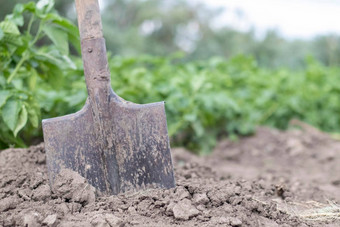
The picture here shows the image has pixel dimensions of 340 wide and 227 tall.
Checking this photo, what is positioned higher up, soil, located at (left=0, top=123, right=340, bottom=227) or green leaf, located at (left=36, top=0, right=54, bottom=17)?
green leaf, located at (left=36, top=0, right=54, bottom=17)

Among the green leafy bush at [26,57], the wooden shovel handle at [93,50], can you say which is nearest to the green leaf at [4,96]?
the green leafy bush at [26,57]

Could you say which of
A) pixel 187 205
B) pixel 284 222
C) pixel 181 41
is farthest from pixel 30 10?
pixel 181 41

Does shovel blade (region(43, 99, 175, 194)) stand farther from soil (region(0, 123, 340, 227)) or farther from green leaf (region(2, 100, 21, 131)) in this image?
green leaf (region(2, 100, 21, 131))

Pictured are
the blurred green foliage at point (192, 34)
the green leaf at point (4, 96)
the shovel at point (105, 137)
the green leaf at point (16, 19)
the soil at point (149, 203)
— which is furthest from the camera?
the blurred green foliage at point (192, 34)

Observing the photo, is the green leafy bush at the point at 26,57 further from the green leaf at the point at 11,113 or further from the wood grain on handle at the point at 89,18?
the wood grain on handle at the point at 89,18

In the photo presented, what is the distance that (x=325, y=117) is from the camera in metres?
6.66

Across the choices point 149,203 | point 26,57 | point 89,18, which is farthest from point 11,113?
point 149,203

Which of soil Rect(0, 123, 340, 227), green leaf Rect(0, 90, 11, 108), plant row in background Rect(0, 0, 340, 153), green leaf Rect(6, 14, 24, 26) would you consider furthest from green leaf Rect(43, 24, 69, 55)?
soil Rect(0, 123, 340, 227)

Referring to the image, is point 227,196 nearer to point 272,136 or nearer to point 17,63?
point 17,63

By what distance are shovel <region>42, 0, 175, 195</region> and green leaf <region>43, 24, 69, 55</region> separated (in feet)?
1.54

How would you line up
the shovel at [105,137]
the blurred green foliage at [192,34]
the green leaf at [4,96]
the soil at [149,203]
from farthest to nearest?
the blurred green foliage at [192,34] → the green leaf at [4,96] → the shovel at [105,137] → the soil at [149,203]

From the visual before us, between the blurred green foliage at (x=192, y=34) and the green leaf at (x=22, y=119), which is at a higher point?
the blurred green foliage at (x=192, y=34)

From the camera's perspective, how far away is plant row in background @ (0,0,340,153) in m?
2.52

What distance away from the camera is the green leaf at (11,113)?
2.30 meters
